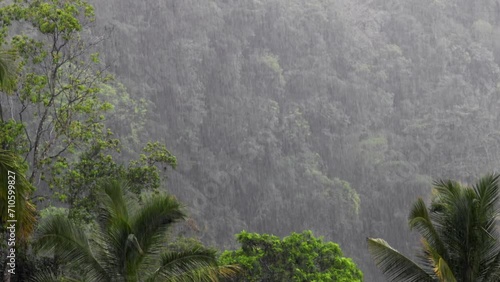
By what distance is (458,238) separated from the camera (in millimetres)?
10977

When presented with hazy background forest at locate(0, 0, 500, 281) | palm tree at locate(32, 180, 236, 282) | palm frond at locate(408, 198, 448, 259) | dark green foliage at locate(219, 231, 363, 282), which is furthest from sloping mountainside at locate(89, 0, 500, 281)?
palm tree at locate(32, 180, 236, 282)

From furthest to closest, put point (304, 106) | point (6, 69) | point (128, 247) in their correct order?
point (304, 106), point (128, 247), point (6, 69)

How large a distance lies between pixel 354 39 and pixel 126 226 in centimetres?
4170

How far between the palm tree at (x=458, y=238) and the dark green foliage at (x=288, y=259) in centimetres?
542

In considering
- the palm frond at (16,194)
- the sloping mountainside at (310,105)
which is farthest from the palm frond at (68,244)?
the sloping mountainside at (310,105)

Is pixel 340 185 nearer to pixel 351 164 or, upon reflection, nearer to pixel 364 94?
pixel 351 164

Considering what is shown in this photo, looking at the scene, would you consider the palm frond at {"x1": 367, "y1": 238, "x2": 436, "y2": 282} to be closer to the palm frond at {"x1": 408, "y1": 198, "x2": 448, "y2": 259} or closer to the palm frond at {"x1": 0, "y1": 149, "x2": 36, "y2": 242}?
the palm frond at {"x1": 408, "y1": 198, "x2": 448, "y2": 259}

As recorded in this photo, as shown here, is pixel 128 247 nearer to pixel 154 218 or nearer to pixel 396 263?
pixel 154 218

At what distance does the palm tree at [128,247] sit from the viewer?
383 inches

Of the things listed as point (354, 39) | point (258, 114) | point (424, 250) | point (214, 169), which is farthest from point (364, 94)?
point (424, 250)

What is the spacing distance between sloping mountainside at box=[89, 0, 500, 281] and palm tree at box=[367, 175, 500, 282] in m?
25.0

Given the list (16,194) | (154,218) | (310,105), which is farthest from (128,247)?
(310,105)

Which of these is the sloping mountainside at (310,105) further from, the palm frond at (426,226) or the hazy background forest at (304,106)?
the palm frond at (426,226)

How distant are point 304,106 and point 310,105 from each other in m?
0.41
